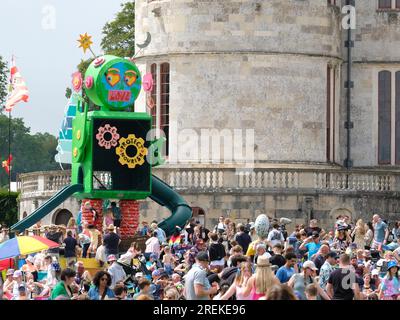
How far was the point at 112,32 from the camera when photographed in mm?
73438

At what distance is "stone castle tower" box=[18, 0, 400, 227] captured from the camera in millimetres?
51750

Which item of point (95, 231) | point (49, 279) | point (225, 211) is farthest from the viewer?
point (225, 211)

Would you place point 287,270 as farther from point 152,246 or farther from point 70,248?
point 152,246

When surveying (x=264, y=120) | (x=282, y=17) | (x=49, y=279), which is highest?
(x=282, y=17)

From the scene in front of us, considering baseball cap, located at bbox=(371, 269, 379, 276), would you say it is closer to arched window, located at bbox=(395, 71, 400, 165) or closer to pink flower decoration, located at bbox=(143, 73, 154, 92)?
pink flower decoration, located at bbox=(143, 73, 154, 92)

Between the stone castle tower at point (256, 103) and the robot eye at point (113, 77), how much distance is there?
303 inches

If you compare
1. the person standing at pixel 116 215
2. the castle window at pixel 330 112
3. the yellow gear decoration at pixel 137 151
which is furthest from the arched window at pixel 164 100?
the yellow gear decoration at pixel 137 151

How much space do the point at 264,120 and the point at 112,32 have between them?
20.9 m
